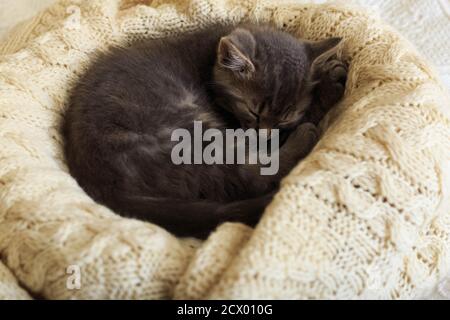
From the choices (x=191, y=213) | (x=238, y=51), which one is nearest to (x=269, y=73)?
(x=238, y=51)

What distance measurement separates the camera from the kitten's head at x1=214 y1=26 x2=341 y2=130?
52.2 inches

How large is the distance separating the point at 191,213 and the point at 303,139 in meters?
0.42

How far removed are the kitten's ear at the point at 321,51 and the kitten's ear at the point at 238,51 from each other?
17cm

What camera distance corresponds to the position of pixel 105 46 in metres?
1.49

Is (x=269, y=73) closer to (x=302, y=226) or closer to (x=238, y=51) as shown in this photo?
(x=238, y=51)

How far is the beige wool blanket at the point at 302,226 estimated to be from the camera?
83 centimetres

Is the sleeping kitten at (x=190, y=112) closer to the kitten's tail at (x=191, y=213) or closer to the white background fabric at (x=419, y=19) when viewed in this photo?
the kitten's tail at (x=191, y=213)

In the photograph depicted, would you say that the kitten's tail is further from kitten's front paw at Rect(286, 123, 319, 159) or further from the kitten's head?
the kitten's head

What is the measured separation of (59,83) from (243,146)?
56 centimetres

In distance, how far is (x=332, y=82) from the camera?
1.41m

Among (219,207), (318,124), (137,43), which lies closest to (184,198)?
(219,207)

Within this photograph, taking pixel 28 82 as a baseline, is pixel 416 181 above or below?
above

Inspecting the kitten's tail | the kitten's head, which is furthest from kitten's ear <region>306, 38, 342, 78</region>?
the kitten's tail
